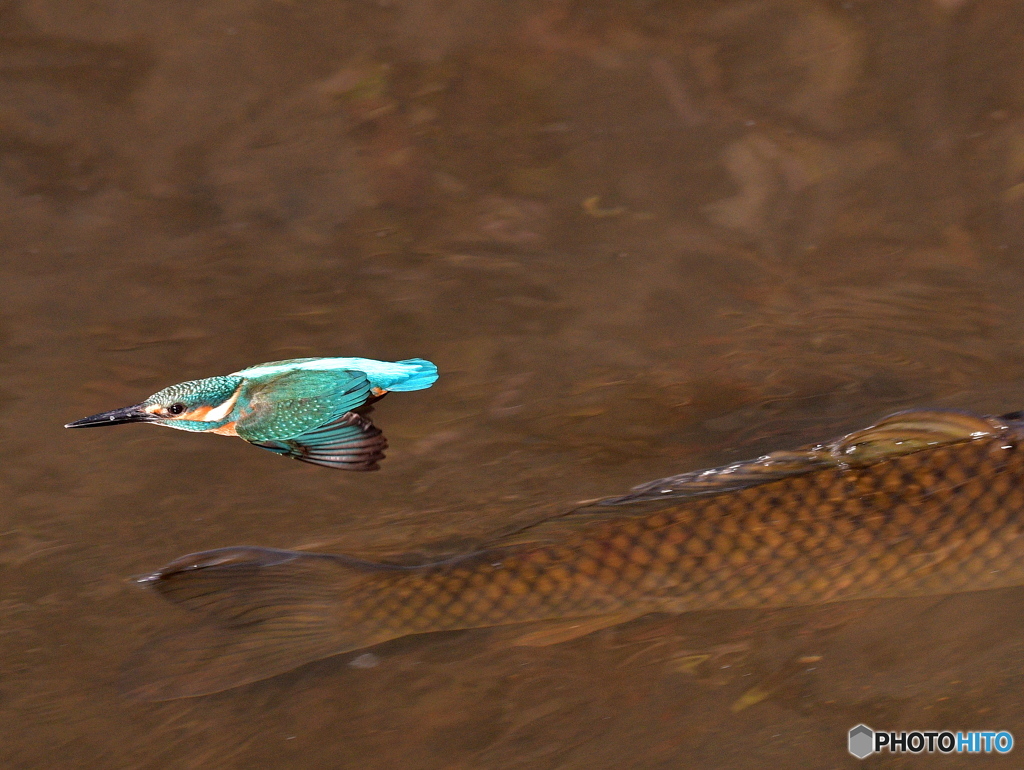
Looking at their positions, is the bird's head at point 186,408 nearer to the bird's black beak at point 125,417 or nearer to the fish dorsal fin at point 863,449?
the bird's black beak at point 125,417

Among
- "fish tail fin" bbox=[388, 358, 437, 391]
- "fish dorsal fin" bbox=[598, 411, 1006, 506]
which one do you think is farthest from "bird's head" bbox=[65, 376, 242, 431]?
"fish dorsal fin" bbox=[598, 411, 1006, 506]

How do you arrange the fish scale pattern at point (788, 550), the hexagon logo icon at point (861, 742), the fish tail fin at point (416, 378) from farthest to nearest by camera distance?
the hexagon logo icon at point (861, 742), the fish scale pattern at point (788, 550), the fish tail fin at point (416, 378)

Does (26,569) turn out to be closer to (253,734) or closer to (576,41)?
(253,734)

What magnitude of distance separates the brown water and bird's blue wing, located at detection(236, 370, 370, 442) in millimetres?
1044

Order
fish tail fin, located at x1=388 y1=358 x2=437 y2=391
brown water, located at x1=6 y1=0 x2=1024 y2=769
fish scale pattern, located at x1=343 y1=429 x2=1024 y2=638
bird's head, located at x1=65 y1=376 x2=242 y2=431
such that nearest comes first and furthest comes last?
bird's head, located at x1=65 y1=376 x2=242 y2=431 < fish tail fin, located at x1=388 y1=358 x2=437 y2=391 < fish scale pattern, located at x1=343 y1=429 x2=1024 y2=638 < brown water, located at x1=6 y1=0 x2=1024 y2=769

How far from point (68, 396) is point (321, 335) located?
886 mm

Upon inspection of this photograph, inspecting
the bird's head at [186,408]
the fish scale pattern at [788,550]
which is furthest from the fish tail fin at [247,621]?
the bird's head at [186,408]

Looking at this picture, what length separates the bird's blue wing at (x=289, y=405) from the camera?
7.32 ft

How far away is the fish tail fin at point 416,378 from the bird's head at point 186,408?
0.38 metres

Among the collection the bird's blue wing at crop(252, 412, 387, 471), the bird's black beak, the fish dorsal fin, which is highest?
the bird's black beak

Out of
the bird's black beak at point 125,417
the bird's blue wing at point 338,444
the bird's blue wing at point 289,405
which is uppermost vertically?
the bird's black beak at point 125,417

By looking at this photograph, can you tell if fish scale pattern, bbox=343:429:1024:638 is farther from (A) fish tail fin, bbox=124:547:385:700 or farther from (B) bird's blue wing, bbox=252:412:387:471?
(B) bird's blue wing, bbox=252:412:387:471

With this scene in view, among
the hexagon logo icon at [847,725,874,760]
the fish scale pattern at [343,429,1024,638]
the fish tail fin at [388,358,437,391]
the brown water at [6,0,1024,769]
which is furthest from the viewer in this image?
the hexagon logo icon at [847,725,874,760]

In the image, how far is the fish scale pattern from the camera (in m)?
2.89
